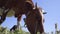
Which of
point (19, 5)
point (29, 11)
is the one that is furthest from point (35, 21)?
point (19, 5)

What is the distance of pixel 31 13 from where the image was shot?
2500 mm

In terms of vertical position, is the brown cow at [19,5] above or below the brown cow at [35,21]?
above

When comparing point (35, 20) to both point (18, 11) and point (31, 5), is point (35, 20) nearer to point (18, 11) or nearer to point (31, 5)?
point (31, 5)

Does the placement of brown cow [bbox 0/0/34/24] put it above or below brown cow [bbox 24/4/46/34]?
above

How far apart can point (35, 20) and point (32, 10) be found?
132 millimetres

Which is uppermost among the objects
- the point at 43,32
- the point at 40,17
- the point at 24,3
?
the point at 24,3

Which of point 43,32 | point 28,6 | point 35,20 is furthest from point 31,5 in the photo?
point 43,32

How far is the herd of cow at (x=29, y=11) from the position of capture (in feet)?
7.83

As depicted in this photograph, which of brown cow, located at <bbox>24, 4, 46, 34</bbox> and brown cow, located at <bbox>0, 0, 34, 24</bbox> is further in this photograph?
brown cow, located at <bbox>0, 0, 34, 24</bbox>

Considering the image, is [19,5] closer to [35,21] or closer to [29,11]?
[29,11]

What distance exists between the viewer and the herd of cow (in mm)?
2387

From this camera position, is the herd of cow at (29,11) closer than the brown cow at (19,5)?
Yes

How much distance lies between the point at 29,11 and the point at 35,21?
0.15m

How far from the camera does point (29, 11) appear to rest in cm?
253
